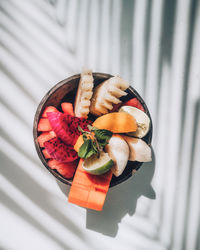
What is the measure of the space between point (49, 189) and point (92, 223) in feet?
0.65

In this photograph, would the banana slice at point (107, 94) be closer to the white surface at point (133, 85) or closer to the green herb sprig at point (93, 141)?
the green herb sprig at point (93, 141)

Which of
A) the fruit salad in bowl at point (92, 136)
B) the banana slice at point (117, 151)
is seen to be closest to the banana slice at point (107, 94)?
the fruit salad in bowl at point (92, 136)

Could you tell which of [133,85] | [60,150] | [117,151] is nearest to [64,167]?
[60,150]

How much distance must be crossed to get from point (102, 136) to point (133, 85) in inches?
13.3

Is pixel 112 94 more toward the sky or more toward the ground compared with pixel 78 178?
more toward the sky

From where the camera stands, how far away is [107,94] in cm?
80

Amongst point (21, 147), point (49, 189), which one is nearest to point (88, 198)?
point (49, 189)

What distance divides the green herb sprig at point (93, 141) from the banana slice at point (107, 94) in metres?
0.10

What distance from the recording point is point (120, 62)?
3.33ft

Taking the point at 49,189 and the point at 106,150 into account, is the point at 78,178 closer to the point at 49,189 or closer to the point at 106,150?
the point at 106,150

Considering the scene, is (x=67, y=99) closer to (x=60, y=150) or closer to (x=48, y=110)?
(x=48, y=110)

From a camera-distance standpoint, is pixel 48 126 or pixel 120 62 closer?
pixel 48 126

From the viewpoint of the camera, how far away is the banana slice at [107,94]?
31.5 inches

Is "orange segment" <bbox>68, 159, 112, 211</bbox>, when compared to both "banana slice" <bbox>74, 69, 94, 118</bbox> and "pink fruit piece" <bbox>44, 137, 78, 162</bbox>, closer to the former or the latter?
"pink fruit piece" <bbox>44, 137, 78, 162</bbox>
